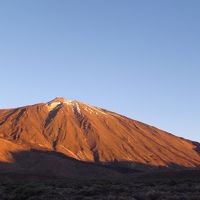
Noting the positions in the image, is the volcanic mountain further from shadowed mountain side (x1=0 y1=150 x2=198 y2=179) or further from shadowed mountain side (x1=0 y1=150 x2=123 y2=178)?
shadowed mountain side (x1=0 y1=150 x2=123 y2=178)

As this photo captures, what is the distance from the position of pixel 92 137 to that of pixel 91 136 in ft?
3.21

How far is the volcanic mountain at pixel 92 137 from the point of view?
151 m

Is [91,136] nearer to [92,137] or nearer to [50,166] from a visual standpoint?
[92,137]

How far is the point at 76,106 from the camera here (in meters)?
200

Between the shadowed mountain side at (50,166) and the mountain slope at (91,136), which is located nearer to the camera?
the shadowed mountain side at (50,166)

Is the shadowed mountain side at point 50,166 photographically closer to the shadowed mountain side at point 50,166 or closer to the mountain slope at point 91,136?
the shadowed mountain side at point 50,166

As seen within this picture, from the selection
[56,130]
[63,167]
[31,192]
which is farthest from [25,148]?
[31,192]

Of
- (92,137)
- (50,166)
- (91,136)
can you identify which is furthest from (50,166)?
(91,136)

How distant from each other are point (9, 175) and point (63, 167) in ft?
103

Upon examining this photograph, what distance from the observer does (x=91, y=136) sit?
167 m

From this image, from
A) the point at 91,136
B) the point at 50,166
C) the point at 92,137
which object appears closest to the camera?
the point at 50,166

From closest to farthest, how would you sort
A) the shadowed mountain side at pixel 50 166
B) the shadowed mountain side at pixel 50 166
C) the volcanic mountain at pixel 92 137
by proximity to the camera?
the shadowed mountain side at pixel 50 166 → the shadowed mountain side at pixel 50 166 → the volcanic mountain at pixel 92 137

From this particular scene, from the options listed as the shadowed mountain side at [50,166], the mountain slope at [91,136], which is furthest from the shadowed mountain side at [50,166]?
the mountain slope at [91,136]

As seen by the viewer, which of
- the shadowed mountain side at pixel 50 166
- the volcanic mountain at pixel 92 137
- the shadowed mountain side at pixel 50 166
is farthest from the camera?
the volcanic mountain at pixel 92 137
